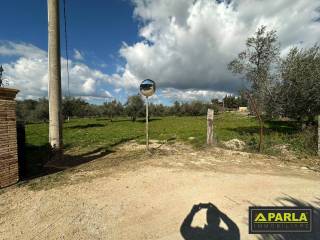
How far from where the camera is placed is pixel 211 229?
11.6 feet

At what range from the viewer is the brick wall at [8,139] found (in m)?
5.27

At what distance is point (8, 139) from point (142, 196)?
3547 mm

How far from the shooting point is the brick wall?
5273 mm

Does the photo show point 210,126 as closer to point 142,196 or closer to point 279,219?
point 142,196

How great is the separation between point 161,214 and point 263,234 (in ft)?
5.52

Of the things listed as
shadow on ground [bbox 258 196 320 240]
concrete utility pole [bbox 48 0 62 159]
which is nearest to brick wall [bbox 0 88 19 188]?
concrete utility pole [bbox 48 0 62 159]

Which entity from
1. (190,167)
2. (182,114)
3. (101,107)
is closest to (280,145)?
(190,167)

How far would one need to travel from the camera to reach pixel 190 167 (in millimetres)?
7254

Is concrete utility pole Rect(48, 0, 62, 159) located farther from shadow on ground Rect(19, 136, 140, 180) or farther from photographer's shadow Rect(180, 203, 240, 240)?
photographer's shadow Rect(180, 203, 240, 240)

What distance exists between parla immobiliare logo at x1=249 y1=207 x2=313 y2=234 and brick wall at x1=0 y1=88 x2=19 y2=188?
5.50m

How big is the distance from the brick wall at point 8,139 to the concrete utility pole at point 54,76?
113 inches

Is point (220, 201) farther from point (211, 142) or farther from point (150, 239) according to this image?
point (211, 142)

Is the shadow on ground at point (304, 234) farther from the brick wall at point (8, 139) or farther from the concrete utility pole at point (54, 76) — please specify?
the concrete utility pole at point (54, 76)

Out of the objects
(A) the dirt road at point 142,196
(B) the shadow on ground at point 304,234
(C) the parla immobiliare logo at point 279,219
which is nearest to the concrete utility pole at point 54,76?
(A) the dirt road at point 142,196
